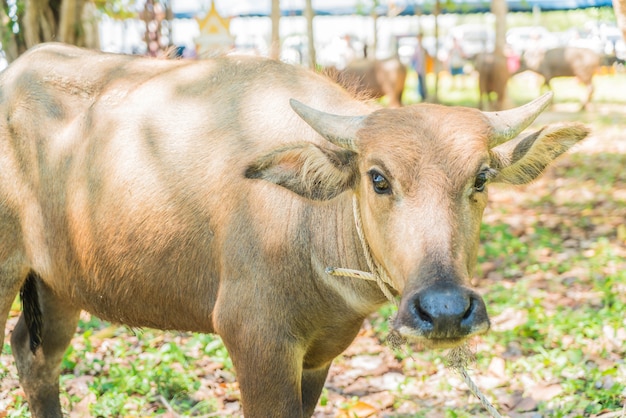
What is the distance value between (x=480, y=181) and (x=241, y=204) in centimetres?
99

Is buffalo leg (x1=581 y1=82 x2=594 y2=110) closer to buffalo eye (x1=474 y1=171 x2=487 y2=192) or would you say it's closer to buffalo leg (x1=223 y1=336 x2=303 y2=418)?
buffalo eye (x1=474 y1=171 x2=487 y2=192)

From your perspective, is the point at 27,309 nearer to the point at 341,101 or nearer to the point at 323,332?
the point at 323,332

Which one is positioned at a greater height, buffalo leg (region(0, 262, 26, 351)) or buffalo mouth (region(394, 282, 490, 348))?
buffalo mouth (region(394, 282, 490, 348))

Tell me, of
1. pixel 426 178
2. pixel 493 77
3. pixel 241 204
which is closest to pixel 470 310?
pixel 426 178

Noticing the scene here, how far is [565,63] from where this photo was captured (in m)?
20.8

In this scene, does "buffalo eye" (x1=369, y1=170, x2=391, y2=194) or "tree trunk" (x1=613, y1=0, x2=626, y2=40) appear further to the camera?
"tree trunk" (x1=613, y1=0, x2=626, y2=40)

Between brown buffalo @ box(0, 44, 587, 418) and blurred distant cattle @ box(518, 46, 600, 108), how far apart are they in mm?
17677

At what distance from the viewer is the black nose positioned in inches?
89.0

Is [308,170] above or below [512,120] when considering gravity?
below

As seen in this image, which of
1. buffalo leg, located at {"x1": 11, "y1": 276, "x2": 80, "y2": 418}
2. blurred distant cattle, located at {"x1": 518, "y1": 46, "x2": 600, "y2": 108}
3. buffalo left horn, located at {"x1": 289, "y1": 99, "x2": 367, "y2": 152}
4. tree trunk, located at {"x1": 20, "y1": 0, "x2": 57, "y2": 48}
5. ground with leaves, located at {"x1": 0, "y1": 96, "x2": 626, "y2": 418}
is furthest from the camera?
blurred distant cattle, located at {"x1": 518, "y1": 46, "x2": 600, "y2": 108}

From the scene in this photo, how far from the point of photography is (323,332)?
10.1 feet

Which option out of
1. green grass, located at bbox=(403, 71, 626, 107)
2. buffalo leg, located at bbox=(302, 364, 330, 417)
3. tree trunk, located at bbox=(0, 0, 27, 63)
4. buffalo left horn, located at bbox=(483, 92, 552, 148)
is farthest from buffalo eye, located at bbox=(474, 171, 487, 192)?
green grass, located at bbox=(403, 71, 626, 107)

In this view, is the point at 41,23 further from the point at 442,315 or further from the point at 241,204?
the point at 442,315

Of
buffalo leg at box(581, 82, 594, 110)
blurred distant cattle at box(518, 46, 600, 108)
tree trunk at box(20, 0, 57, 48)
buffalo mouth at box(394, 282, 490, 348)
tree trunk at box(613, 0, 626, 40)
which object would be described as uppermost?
Result: tree trunk at box(613, 0, 626, 40)
